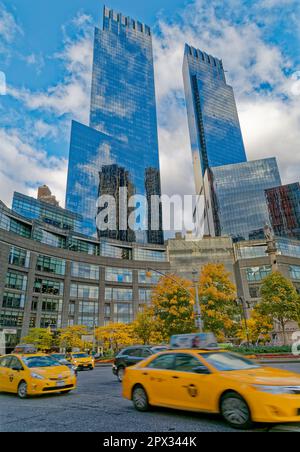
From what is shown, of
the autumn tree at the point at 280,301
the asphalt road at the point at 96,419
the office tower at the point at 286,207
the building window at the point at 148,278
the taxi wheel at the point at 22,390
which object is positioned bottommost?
the asphalt road at the point at 96,419

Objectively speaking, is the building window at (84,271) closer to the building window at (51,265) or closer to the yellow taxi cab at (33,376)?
the building window at (51,265)

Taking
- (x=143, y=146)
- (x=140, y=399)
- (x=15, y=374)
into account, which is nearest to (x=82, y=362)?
(x=15, y=374)

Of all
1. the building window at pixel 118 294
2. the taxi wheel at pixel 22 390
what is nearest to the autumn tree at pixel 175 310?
the taxi wheel at pixel 22 390

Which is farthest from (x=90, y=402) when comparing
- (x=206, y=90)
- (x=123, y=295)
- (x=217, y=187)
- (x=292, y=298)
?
(x=206, y=90)

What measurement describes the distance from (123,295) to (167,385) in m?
70.0

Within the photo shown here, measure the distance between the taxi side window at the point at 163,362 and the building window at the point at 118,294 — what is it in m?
67.6

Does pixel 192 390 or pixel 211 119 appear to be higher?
pixel 211 119

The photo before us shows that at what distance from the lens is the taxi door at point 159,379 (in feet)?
21.6

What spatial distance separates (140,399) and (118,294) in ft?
226

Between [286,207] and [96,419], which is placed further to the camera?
[286,207]

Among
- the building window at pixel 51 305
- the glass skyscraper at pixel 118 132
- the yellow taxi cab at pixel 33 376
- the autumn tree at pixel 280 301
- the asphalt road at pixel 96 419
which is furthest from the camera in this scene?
the glass skyscraper at pixel 118 132

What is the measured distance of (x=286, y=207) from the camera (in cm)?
12369

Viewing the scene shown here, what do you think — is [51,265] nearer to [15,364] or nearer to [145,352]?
[145,352]
